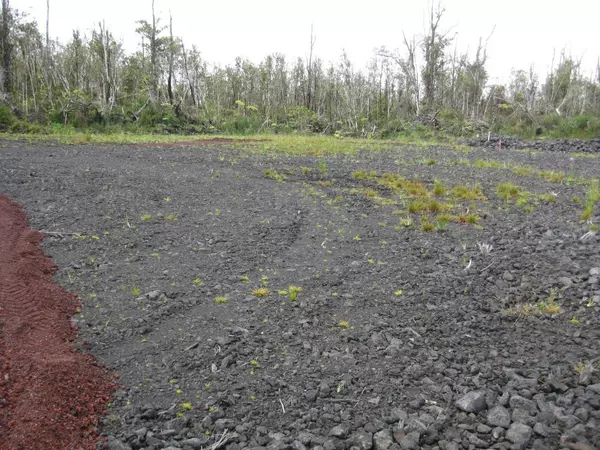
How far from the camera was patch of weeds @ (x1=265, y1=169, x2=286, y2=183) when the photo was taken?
10.0 metres

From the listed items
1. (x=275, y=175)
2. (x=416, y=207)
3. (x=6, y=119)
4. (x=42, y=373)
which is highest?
(x=6, y=119)

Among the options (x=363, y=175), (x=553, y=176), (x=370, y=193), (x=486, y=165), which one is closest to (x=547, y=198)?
(x=553, y=176)

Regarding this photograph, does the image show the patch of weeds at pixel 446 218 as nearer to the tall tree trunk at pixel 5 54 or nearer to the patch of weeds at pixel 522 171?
the patch of weeds at pixel 522 171

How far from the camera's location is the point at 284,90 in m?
33.8

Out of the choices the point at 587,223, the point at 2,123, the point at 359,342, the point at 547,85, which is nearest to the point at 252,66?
the point at 2,123

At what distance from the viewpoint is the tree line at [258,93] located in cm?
2177

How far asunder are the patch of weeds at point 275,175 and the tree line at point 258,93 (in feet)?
37.8

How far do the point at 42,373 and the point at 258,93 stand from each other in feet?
102

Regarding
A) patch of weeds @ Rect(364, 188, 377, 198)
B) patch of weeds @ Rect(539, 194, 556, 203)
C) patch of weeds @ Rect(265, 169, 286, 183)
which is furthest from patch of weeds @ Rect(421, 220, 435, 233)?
patch of weeds @ Rect(265, 169, 286, 183)

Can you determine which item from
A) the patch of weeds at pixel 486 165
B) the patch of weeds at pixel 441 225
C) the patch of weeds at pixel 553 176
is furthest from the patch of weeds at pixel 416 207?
the patch of weeds at pixel 486 165

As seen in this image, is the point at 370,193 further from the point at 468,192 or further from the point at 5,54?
the point at 5,54

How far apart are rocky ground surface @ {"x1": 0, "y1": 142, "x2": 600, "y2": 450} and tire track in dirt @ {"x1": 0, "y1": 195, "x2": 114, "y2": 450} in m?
0.14

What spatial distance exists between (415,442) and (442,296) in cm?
207

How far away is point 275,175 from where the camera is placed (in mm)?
10352
